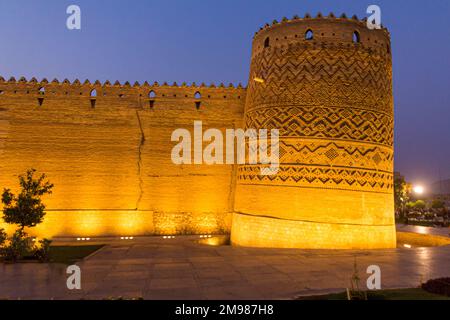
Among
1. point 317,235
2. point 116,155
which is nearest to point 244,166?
point 317,235

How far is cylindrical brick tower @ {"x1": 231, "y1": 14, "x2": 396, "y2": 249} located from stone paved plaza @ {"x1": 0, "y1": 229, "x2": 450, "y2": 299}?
0.76 metres

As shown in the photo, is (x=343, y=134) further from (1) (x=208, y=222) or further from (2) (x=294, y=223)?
(1) (x=208, y=222)

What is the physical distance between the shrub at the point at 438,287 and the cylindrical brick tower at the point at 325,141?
370 centimetres

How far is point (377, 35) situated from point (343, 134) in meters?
3.16

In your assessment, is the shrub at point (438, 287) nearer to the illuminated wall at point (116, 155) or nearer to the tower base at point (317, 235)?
the tower base at point (317, 235)

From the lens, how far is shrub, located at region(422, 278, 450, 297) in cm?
449

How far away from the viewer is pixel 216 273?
19.0 feet

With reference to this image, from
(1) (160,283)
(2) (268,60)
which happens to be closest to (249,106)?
(2) (268,60)

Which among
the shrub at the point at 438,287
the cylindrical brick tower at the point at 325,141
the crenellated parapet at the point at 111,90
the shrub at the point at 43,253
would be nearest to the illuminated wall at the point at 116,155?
the crenellated parapet at the point at 111,90

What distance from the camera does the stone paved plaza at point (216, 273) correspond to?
A: 462 centimetres

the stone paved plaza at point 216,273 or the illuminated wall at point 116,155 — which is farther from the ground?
the illuminated wall at point 116,155

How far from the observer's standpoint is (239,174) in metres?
10.3

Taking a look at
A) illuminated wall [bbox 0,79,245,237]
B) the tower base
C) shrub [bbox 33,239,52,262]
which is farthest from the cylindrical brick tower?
shrub [bbox 33,239,52,262]

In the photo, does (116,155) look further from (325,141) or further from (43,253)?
(325,141)
